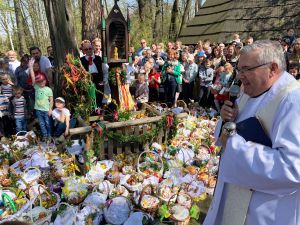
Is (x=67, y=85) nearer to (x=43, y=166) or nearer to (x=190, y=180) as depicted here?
(x=43, y=166)

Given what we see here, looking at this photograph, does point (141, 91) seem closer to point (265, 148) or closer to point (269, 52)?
point (269, 52)

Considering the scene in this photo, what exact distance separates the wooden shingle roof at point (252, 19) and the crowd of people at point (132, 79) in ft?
13.2

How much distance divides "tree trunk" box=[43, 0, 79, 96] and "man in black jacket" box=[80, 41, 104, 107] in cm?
54

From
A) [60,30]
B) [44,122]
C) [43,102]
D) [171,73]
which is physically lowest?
[44,122]

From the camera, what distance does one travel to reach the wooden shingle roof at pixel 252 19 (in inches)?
494

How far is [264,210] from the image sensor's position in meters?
1.66

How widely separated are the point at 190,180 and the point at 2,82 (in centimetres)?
453

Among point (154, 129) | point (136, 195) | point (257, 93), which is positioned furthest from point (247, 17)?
point (257, 93)

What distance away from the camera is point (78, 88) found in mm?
5082

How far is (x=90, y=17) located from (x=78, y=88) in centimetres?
403

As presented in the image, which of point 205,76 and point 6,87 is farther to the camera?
point 205,76

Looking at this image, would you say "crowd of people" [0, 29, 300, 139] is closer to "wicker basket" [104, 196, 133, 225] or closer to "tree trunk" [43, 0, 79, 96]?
"tree trunk" [43, 0, 79, 96]

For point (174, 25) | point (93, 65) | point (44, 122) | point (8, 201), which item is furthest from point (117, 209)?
point (174, 25)

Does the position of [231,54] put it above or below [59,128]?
above
